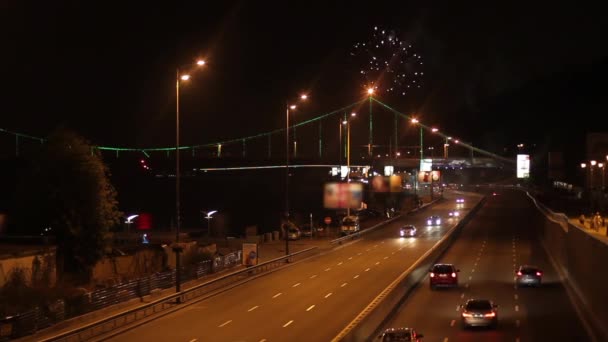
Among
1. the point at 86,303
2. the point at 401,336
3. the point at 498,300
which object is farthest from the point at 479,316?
the point at 86,303

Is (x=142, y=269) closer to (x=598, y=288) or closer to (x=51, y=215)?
(x=51, y=215)

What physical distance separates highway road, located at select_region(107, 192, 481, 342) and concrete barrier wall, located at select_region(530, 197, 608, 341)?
820 cm

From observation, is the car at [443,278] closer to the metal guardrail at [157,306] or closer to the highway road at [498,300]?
the highway road at [498,300]

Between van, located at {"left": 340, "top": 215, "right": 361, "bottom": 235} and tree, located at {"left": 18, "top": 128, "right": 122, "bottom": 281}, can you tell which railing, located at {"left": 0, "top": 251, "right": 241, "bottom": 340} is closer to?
tree, located at {"left": 18, "top": 128, "right": 122, "bottom": 281}

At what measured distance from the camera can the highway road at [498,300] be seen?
2639 centimetres

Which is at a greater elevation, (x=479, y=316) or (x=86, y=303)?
(x=86, y=303)

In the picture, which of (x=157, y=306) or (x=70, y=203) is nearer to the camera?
(x=157, y=306)

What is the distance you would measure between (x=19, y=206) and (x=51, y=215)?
2604mm

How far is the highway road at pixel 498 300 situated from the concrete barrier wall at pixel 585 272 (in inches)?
20.5

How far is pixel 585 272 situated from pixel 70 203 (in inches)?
863

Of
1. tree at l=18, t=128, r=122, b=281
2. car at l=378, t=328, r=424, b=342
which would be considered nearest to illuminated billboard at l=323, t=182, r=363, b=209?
tree at l=18, t=128, r=122, b=281

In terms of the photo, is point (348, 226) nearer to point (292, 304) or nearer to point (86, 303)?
point (292, 304)

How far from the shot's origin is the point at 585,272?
114 feet

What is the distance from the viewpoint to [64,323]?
2377 cm
